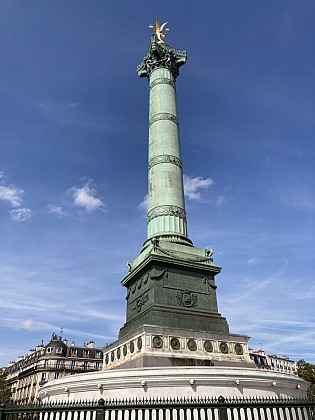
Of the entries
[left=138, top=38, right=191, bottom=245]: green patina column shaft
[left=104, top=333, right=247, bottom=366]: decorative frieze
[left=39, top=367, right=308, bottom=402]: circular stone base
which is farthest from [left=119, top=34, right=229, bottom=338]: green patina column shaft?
[left=39, top=367, right=308, bottom=402]: circular stone base

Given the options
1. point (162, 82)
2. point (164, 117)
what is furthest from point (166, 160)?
point (162, 82)

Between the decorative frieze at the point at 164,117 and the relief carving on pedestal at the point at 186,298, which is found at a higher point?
the decorative frieze at the point at 164,117

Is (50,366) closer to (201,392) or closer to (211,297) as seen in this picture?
(211,297)

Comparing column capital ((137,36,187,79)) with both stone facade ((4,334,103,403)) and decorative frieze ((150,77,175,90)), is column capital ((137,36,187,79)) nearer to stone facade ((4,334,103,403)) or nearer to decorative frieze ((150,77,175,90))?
decorative frieze ((150,77,175,90))

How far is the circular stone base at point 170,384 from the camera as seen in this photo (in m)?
13.4

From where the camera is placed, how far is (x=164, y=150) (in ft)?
85.6

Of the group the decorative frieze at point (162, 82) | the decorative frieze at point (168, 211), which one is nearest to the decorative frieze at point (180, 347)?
the decorative frieze at point (168, 211)

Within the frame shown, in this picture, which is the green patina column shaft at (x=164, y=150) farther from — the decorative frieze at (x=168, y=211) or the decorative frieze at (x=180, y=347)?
the decorative frieze at (x=180, y=347)

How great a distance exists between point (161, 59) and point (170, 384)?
2520cm

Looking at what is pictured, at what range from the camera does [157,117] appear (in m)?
27.5

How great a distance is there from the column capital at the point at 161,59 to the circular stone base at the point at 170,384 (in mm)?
23869

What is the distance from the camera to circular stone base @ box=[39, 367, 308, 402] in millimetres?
13375

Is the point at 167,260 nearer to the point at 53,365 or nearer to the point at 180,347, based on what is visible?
the point at 180,347

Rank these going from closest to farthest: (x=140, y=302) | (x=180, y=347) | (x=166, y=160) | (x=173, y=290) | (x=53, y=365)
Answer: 1. (x=180, y=347)
2. (x=173, y=290)
3. (x=140, y=302)
4. (x=166, y=160)
5. (x=53, y=365)
